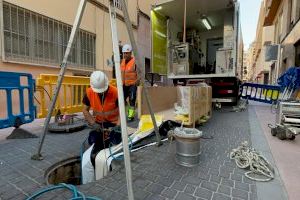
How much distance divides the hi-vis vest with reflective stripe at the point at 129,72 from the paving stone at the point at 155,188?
342cm

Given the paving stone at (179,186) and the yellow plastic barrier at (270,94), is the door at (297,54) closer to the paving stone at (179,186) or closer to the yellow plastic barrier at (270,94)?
the yellow plastic barrier at (270,94)

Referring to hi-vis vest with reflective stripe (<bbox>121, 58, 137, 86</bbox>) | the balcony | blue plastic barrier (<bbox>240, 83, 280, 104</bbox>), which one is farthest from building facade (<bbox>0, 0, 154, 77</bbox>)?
the balcony

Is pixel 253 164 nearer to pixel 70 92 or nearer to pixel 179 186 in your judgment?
pixel 179 186

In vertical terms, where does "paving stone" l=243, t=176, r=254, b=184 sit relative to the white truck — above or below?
below

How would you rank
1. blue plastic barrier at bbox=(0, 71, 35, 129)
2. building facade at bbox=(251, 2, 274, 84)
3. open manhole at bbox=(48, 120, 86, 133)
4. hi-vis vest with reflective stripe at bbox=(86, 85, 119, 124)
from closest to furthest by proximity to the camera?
1. hi-vis vest with reflective stripe at bbox=(86, 85, 119, 124)
2. blue plastic barrier at bbox=(0, 71, 35, 129)
3. open manhole at bbox=(48, 120, 86, 133)
4. building facade at bbox=(251, 2, 274, 84)

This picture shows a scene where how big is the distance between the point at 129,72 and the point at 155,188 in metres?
3.53

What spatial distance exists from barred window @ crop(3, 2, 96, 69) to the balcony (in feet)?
46.8

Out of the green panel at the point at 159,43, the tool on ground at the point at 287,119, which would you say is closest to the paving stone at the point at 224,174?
the tool on ground at the point at 287,119

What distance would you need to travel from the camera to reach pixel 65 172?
2869mm

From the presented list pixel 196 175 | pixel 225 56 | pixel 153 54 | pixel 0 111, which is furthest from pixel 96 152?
pixel 225 56

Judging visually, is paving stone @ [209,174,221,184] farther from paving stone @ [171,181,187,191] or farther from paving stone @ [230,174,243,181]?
paving stone @ [171,181,187,191]

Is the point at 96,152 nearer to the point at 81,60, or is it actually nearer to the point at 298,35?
the point at 81,60

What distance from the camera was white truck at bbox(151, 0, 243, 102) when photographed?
22.8ft

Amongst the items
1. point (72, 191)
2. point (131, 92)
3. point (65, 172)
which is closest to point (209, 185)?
point (72, 191)
